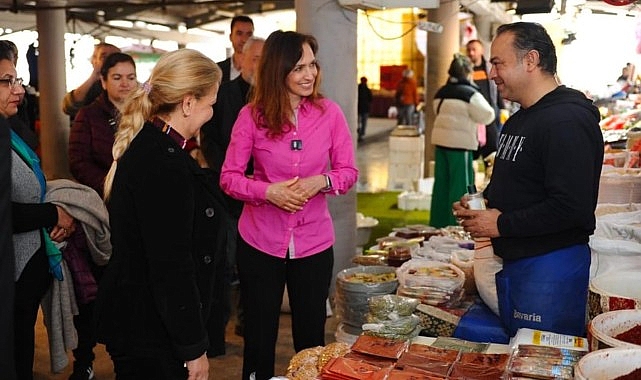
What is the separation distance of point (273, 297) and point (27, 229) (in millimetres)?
1057

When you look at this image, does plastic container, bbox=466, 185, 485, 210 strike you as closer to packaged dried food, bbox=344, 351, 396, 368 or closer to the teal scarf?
packaged dried food, bbox=344, 351, 396, 368

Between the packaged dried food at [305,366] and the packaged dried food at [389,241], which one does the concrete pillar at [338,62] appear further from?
the packaged dried food at [305,366]

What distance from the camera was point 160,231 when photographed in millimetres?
2186

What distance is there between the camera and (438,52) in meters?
11.3

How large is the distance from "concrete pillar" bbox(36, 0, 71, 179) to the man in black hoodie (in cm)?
956

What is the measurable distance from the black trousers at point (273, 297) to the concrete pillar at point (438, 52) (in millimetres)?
8051

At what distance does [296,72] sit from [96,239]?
125 centimetres

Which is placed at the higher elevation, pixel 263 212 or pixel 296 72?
pixel 296 72

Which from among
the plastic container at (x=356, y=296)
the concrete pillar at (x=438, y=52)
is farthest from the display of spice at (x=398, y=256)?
the concrete pillar at (x=438, y=52)

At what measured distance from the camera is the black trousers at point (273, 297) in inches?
128

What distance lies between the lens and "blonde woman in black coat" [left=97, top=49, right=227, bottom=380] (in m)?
2.20

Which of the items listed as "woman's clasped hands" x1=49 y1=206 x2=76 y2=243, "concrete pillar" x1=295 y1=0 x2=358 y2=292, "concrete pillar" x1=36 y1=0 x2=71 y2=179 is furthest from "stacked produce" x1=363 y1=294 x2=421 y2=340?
"concrete pillar" x1=36 y1=0 x2=71 y2=179

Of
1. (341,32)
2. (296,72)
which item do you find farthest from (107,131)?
(341,32)

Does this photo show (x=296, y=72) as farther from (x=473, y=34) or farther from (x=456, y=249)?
(x=473, y=34)
